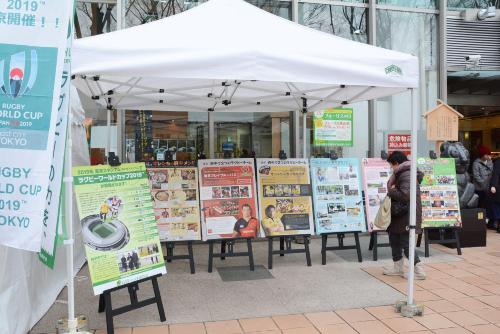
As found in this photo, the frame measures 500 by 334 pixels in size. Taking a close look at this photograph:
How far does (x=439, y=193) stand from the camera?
6.54 metres

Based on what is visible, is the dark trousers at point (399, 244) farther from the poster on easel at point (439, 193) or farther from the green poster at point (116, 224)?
the green poster at point (116, 224)

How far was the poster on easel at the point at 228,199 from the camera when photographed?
5.54 meters

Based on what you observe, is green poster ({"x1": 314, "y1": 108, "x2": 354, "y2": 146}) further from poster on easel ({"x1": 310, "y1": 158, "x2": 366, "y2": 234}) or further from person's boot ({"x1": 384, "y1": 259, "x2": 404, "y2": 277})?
person's boot ({"x1": 384, "y1": 259, "x2": 404, "y2": 277})

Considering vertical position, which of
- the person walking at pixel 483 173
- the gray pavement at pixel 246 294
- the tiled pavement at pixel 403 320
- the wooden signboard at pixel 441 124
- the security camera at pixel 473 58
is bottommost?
the tiled pavement at pixel 403 320

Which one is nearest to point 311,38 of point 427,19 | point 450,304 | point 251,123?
point 450,304

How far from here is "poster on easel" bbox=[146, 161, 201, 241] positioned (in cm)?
550

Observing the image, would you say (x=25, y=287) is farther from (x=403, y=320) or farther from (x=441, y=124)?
(x=441, y=124)

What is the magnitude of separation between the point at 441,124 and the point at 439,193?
152 centimetres

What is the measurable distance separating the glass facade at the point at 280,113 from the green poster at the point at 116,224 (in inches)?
120

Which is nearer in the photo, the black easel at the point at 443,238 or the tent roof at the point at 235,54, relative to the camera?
the tent roof at the point at 235,54

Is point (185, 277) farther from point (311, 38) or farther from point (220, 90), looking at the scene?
point (311, 38)

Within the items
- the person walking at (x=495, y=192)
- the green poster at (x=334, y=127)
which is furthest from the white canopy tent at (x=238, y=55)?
the person walking at (x=495, y=192)

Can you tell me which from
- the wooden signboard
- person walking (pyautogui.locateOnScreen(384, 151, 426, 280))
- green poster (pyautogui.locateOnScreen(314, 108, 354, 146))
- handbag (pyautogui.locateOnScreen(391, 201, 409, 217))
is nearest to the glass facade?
green poster (pyautogui.locateOnScreen(314, 108, 354, 146))

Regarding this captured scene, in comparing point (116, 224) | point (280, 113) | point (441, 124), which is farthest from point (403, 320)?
point (280, 113)
